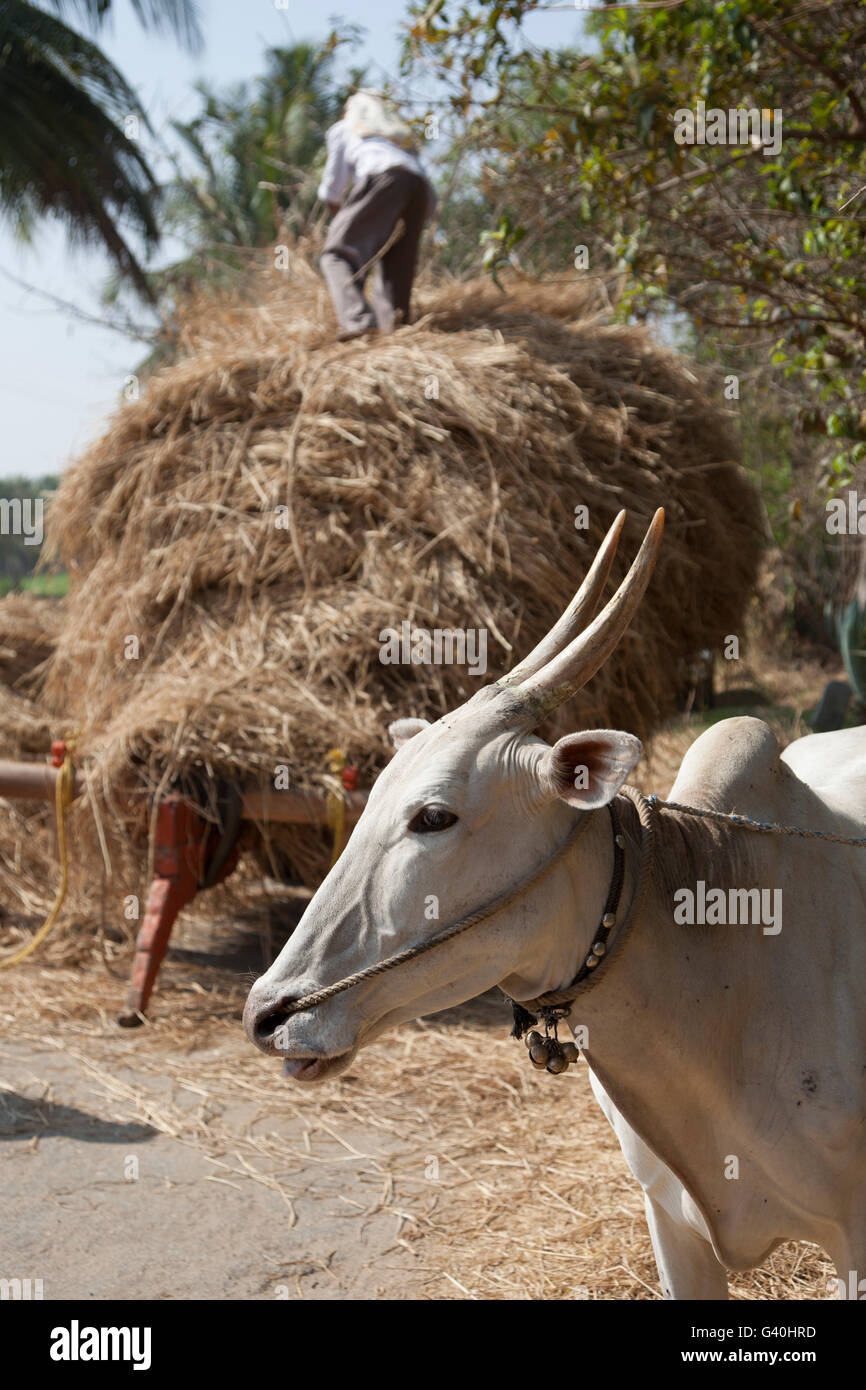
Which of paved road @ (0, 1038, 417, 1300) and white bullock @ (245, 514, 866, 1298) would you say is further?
paved road @ (0, 1038, 417, 1300)

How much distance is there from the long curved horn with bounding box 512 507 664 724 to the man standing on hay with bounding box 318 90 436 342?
13.1 feet

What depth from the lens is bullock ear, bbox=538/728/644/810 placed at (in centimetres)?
181

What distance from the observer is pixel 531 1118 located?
3.93 metres

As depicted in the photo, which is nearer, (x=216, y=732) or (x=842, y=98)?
(x=216, y=732)

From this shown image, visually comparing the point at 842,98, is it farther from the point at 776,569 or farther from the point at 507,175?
the point at 776,569

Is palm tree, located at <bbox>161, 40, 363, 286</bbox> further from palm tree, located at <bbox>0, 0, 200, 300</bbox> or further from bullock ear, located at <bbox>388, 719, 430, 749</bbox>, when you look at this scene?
bullock ear, located at <bbox>388, 719, 430, 749</bbox>

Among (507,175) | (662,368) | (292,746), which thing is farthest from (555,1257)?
(507,175)

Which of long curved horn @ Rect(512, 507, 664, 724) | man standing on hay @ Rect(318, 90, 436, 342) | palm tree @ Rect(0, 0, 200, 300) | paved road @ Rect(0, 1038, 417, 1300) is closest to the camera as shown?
long curved horn @ Rect(512, 507, 664, 724)

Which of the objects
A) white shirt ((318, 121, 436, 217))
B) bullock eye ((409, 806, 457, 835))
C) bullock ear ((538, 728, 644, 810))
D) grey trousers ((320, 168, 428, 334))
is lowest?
bullock eye ((409, 806, 457, 835))

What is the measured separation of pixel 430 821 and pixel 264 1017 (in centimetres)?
38

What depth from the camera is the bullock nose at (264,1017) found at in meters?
1.79

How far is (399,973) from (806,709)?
32.4ft

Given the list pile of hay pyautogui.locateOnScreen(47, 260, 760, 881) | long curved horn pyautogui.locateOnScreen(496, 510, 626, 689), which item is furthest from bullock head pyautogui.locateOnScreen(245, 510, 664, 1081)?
pile of hay pyautogui.locateOnScreen(47, 260, 760, 881)

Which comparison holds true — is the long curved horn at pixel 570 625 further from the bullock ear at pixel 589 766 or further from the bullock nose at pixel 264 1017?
the bullock nose at pixel 264 1017
